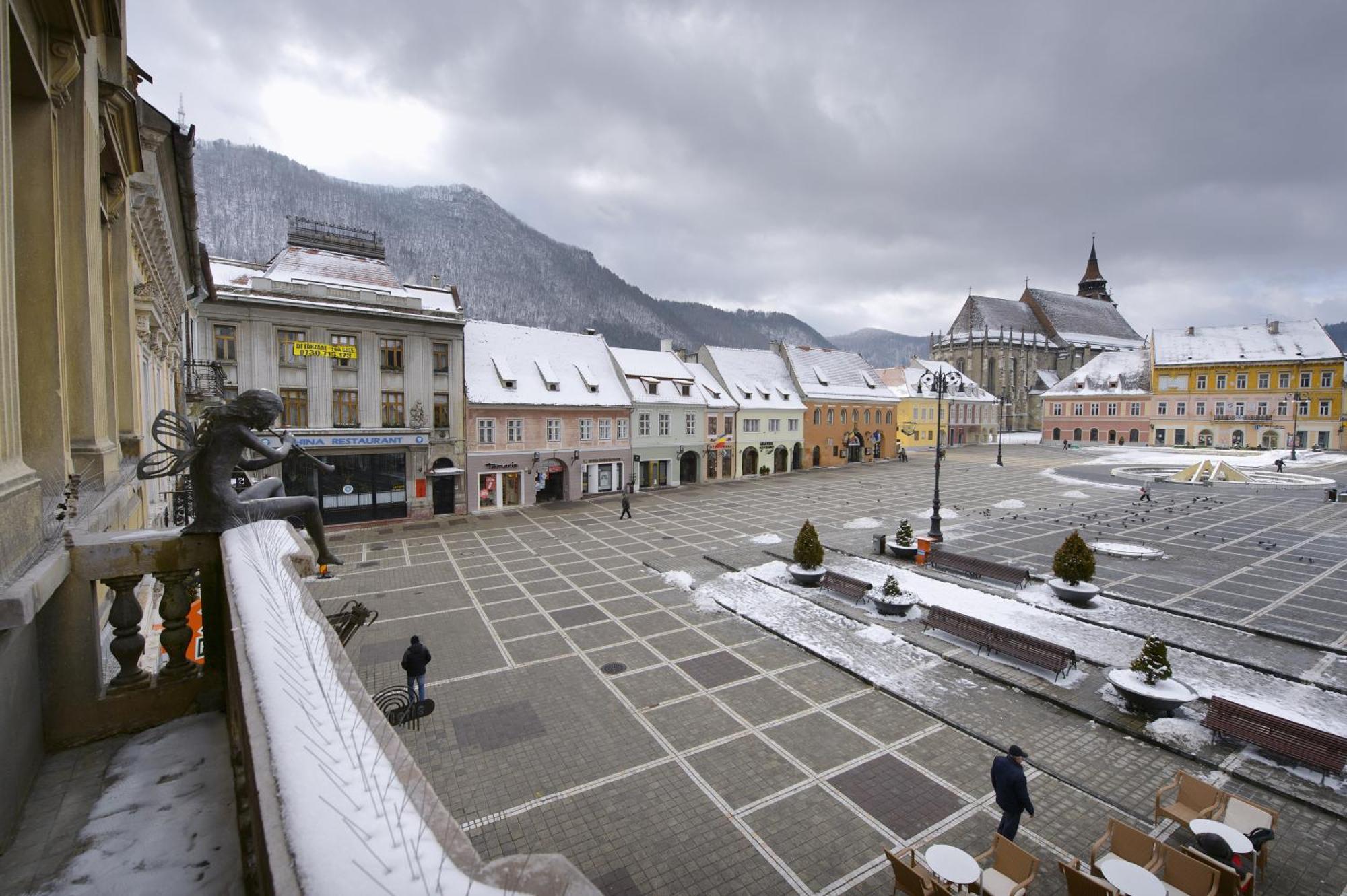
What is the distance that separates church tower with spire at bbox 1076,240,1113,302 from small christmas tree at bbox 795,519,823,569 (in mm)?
126462

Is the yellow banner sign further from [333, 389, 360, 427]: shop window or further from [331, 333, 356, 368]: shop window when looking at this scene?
[333, 389, 360, 427]: shop window

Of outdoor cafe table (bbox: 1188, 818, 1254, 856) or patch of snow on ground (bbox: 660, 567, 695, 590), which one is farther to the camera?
patch of snow on ground (bbox: 660, 567, 695, 590)

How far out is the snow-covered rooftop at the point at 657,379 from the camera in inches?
1689

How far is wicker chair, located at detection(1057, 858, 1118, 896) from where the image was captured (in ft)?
22.3

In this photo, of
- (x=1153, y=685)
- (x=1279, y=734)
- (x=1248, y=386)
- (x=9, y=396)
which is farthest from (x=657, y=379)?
(x=1248, y=386)

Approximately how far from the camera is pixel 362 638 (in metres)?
15.7

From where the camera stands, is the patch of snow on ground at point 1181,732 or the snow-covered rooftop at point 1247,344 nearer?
the patch of snow on ground at point 1181,732

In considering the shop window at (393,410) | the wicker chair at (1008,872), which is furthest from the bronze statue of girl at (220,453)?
the shop window at (393,410)

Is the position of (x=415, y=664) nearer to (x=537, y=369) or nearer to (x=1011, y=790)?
(x=1011, y=790)

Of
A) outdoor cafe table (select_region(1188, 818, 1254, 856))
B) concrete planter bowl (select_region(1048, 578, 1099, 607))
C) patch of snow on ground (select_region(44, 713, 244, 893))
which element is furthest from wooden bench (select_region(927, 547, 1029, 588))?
patch of snow on ground (select_region(44, 713, 244, 893))

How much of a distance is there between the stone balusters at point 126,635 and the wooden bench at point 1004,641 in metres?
15.0

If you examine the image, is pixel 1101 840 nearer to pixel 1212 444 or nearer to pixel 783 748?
pixel 783 748

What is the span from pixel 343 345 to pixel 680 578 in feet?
67.6

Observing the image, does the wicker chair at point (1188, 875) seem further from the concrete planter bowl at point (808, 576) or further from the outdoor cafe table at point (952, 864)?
the concrete planter bowl at point (808, 576)
